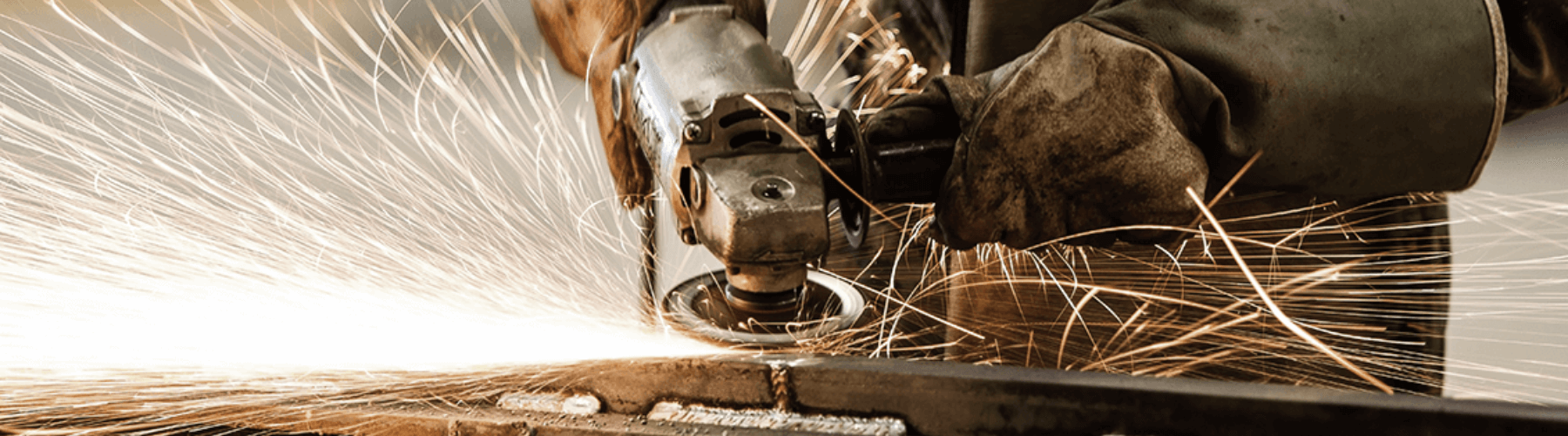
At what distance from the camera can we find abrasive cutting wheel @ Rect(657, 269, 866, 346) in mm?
1351

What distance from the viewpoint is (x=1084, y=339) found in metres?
1.99

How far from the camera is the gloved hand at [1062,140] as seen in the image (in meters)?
1.14

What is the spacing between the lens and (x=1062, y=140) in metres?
1.17

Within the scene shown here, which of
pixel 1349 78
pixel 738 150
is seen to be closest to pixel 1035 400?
pixel 738 150

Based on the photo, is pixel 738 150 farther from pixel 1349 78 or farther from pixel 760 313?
pixel 1349 78

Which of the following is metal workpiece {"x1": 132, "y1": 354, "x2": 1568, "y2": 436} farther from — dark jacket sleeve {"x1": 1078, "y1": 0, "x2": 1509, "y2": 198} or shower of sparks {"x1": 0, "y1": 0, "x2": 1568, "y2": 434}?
dark jacket sleeve {"x1": 1078, "y1": 0, "x2": 1509, "y2": 198}

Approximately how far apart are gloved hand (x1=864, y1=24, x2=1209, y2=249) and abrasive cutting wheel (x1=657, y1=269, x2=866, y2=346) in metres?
0.30

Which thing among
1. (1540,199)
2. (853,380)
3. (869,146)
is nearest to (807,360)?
(853,380)

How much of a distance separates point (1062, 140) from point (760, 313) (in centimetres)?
51

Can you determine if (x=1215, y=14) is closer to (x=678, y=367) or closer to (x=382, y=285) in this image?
(x=678, y=367)

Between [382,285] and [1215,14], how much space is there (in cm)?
164

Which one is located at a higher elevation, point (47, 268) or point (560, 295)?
point (47, 268)

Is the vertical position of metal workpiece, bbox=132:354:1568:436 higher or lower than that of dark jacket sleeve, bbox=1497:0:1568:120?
lower

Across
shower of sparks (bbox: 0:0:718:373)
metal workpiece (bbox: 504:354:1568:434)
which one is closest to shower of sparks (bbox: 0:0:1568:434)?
shower of sparks (bbox: 0:0:718:373)
